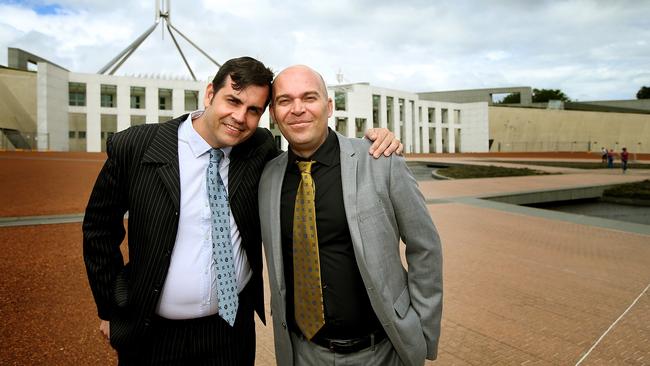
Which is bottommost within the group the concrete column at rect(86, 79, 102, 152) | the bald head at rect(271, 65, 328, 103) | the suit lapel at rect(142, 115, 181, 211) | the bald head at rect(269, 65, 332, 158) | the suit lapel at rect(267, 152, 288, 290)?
the suit lapel at rect(267, 152, 288, 290)

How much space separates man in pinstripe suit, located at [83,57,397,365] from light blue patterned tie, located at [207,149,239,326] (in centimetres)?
4

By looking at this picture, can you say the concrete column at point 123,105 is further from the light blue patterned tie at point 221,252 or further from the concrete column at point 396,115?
the light blue patterned tie at point 221,252

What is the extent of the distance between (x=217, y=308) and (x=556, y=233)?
26.3ft

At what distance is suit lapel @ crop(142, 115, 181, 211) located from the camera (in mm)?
1930

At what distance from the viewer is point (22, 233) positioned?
707cm

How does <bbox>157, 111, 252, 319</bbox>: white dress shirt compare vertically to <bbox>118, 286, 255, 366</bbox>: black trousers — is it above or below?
above

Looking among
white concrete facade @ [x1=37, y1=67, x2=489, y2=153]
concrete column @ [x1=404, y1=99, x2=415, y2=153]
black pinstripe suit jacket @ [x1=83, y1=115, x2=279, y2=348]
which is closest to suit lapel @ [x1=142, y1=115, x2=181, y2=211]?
black pinstripe suit jacket @ [x1=83, y1=115, x2=279, y2=348]

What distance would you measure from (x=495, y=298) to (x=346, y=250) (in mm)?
3255

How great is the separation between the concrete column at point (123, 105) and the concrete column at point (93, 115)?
6.36 ft

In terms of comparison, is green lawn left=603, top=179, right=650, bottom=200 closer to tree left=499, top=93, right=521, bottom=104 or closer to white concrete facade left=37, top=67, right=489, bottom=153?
white concrete facade left=37, top=67, right=489, bottom=153

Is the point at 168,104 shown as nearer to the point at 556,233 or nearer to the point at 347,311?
the point at 556,233

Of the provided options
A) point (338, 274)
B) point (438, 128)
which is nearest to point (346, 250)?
point (338, 274)

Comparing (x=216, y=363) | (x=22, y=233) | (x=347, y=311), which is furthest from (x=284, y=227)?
(x=22, y=233)

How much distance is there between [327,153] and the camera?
80.1 inches
